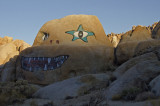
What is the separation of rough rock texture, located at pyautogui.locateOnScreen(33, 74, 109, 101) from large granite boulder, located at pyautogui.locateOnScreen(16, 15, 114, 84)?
502 centimetres

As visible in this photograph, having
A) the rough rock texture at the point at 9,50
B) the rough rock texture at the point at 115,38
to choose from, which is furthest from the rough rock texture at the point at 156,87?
Answer: the rough rock texture at the point at 115,38

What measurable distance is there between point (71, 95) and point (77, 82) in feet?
3.54

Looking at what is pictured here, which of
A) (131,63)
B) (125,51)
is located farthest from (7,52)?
(131,63)

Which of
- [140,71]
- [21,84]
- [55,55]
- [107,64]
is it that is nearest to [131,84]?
[140,71]

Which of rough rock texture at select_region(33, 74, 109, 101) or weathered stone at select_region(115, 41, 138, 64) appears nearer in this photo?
rough rock texture at select_region(33, 74, 109, 101)

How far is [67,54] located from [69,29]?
3.03m

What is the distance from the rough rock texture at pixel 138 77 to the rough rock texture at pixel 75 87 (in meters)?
1.83

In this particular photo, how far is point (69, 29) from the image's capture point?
16141 mm

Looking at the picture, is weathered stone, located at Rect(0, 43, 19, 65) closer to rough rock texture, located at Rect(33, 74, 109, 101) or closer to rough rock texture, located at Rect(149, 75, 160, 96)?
rough rock texture, located at Rect(33, 74, 109, 101)

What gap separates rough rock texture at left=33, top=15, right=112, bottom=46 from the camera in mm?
15797

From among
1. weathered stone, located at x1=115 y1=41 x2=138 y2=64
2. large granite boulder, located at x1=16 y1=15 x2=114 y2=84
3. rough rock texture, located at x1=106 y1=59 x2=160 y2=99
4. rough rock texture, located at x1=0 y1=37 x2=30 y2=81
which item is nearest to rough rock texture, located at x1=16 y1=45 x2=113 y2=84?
large granite boulder, located at x1=16 y1=15 x2=114 y2=84

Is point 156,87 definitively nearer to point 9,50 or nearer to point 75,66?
point 75,66

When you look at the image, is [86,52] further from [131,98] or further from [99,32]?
[131,98]

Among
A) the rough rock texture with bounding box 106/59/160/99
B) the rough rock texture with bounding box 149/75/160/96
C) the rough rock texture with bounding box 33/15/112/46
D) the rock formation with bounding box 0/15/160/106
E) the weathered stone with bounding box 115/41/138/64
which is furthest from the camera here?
the rough rock texture with bounding box 33/15/112/46
